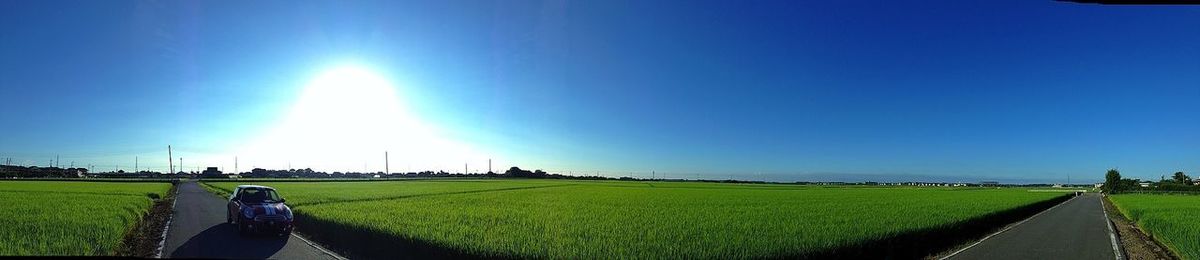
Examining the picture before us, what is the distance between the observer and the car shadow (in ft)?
42.7

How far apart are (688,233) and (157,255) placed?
40.4 ft

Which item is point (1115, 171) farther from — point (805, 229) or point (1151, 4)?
point (1151, 4)

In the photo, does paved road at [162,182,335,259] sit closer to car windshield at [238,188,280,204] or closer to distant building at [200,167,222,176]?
car windshield at [238,188,280,204]

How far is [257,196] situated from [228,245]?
416cm

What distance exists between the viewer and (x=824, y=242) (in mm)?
12852

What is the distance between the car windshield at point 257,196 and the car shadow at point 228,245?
1.01m

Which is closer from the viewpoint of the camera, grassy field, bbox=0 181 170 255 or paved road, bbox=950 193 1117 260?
grassy field, bbox=0 181 170 255

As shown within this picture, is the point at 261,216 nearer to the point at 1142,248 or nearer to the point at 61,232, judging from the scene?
the point at 61,232

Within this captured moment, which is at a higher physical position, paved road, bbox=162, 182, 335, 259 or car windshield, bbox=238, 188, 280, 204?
car windshield, bbox=238, 188, 280, 204

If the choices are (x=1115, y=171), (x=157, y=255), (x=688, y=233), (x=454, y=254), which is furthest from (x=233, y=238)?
(x=1115, y=171)

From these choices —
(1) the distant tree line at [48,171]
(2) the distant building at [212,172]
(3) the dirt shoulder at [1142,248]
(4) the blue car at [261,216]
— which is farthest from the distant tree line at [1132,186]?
(1) the distant tree line at [48,171]

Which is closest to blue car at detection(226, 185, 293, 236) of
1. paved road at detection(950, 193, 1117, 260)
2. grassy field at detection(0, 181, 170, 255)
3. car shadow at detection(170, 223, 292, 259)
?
car shadow at detection(170, 223, 292, 259)

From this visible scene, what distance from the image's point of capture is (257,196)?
18391 millimetres

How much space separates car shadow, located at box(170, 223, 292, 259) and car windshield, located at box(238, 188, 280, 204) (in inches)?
39.6
